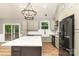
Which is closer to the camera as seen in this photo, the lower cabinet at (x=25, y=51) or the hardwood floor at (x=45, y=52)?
the lower cabinet at (x=25, y=51)

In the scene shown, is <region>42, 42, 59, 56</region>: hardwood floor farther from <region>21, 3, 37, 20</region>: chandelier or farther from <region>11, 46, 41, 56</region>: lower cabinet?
<region>21, 3, 37, 20</region>: chandelier

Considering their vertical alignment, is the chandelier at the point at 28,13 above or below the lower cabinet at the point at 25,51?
above

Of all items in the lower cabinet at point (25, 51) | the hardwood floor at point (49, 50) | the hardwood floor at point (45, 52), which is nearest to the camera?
the lower cabinet at point (25, 51)

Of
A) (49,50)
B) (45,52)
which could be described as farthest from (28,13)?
(49,50)

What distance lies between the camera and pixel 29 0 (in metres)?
1.27

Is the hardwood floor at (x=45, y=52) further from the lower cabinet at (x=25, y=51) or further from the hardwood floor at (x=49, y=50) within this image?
the lower cabinet at (x=25, y=51)

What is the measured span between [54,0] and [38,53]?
203 centimetres

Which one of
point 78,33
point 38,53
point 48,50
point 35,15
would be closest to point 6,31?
point 38,53

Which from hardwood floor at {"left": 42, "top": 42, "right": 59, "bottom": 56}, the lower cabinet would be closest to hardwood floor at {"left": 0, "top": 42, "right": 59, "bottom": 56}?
hardwood floor at {"left": 42, "top": 42, "right": 59, "bottom": 56}

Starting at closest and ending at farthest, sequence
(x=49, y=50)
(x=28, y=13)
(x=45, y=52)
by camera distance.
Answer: (x=28, y=13) < (x=45, y=52) < (x=49, y=50)

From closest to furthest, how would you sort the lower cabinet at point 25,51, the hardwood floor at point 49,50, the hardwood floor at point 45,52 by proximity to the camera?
the lower cabinet at point 25,51 < the hardwood floor at point 45,52 < the hardwood floor at point 49,50

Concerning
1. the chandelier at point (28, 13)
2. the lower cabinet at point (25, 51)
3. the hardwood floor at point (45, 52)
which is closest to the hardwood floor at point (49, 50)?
the hardwood floor at point (45, 52)

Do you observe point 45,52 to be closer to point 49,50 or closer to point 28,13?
point 49,50

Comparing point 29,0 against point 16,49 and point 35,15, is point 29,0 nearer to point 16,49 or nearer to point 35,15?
point 16,49
